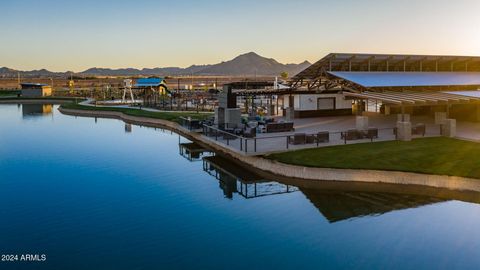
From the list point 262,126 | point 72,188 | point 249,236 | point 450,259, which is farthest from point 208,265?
point 262,126

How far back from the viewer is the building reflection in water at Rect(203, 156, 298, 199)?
20.4m

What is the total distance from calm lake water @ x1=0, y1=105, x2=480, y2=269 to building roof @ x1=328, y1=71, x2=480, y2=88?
15.5 metres

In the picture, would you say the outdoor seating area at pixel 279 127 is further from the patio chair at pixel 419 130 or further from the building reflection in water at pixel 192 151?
the patio chair at pixel 419 130

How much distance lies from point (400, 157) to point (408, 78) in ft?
60.2

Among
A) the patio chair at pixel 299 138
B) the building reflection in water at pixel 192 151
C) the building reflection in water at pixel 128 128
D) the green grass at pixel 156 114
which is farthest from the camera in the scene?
the green grass at pixel 156 114

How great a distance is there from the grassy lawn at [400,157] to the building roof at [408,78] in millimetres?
9550

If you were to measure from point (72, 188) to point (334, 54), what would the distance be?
80.3 feet

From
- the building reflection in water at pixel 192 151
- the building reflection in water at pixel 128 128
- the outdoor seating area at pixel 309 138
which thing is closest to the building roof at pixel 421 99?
the outdoor seating area at pixel 309 138

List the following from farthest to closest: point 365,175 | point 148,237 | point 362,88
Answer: point 362,88 < point 365,175 < point 148,237

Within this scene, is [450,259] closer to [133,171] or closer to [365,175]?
[365,175]

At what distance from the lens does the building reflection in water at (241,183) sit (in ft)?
66.8

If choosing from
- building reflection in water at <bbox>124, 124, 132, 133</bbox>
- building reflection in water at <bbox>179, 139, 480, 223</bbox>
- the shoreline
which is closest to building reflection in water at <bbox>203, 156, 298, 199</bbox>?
building reflection in water at <bbox>179, 139, 480, 223</bbox>

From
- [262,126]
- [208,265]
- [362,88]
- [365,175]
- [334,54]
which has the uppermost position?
[334,54]

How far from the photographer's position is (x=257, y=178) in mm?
22797
